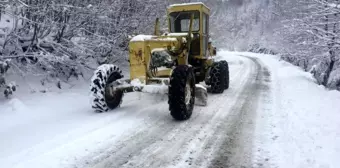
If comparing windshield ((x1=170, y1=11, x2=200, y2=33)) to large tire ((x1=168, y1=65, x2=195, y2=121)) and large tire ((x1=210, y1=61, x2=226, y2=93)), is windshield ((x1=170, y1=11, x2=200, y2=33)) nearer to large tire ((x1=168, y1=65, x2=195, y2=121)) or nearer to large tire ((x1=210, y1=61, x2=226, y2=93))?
large tire ((x1=210, y1=61, x2=226, y2=93))

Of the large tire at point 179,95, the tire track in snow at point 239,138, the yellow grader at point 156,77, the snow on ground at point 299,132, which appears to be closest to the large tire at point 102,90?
the yellow grader at point 156,77

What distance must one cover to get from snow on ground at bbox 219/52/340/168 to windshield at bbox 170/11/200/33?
282 centimetres

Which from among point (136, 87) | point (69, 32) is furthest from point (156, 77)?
point (69, 32)

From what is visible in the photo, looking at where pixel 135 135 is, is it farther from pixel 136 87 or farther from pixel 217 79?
pixel 217 79

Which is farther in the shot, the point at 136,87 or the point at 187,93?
the point at 187,93

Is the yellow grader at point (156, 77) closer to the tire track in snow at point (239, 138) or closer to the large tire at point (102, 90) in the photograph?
the large tire at point (102, 90)

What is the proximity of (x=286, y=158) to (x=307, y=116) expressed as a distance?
276cm

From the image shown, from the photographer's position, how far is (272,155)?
15.0 ft

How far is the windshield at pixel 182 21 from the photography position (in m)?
8.89

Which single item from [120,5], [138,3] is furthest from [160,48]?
[138,3]

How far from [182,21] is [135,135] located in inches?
179

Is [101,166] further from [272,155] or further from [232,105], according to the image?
[232,105]

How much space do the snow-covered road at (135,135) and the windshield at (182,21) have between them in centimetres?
217

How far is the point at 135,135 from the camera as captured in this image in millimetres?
5398
